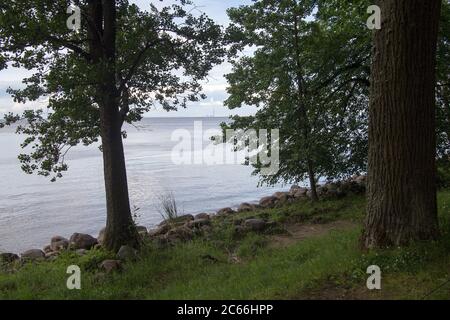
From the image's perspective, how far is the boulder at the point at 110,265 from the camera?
884 cm

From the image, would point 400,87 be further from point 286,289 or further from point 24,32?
point 24,32

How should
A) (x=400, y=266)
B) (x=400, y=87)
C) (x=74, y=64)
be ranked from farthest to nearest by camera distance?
(x=74, y=64)
(x=400, y=87)
(x=400, y=266)

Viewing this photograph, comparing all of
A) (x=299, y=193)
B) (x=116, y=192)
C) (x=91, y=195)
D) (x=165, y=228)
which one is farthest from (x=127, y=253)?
(x=91, y=195)

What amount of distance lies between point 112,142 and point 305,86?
Answer: 633 cm

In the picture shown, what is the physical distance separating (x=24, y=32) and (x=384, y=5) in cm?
624

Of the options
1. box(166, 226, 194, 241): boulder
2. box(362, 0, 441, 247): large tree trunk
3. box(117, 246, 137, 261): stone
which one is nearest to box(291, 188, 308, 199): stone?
box(166, 226, 194, 241): boulder

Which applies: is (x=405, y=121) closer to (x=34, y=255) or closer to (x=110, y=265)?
(x=110, y=265)

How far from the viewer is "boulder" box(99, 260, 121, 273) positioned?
884 cm

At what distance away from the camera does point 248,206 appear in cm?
1852

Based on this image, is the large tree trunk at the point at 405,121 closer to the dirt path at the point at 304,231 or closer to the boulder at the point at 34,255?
the dirt path at the point at 304,231

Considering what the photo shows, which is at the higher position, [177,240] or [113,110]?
[113,110]

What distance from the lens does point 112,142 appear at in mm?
10484

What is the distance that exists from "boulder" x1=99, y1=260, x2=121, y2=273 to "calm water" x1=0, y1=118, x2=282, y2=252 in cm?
399

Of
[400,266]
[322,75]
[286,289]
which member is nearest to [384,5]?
[400,266]
